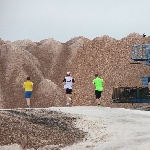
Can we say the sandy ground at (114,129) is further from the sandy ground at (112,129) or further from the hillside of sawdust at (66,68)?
the hillside of sawdust at (66,68)

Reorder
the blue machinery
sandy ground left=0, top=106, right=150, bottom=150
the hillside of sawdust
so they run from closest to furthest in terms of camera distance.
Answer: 1. sandy ground left=0, top=106, right=150, bottom=150
2. the blue machinery
3. the hillside of sawdust

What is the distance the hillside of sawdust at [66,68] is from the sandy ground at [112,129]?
24612 millimetres

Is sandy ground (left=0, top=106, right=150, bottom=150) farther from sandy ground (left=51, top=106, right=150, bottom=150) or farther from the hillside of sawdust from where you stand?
the hillside of sawdust

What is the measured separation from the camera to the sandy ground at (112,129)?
8930 millimetres

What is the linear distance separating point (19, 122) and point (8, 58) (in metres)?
44.7

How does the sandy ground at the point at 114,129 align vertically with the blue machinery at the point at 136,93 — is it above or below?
below

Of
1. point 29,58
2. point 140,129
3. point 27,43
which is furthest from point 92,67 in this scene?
point 140,129

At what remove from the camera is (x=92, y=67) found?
50.8 metres

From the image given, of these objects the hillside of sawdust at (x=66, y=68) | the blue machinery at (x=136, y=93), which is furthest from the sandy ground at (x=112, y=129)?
the hillside of sawdust at (x=66, y=68)

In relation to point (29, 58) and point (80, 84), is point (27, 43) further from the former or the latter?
point (80, 84)

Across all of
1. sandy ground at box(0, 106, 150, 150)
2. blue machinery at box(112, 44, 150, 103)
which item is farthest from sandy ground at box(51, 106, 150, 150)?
blue machinery at box(112, 44, 150, 103)

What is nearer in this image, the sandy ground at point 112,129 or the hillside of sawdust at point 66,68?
the sandy ground at point 112,129

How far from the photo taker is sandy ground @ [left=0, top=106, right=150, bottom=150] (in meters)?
8.93

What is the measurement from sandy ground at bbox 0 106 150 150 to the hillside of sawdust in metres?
24.6
